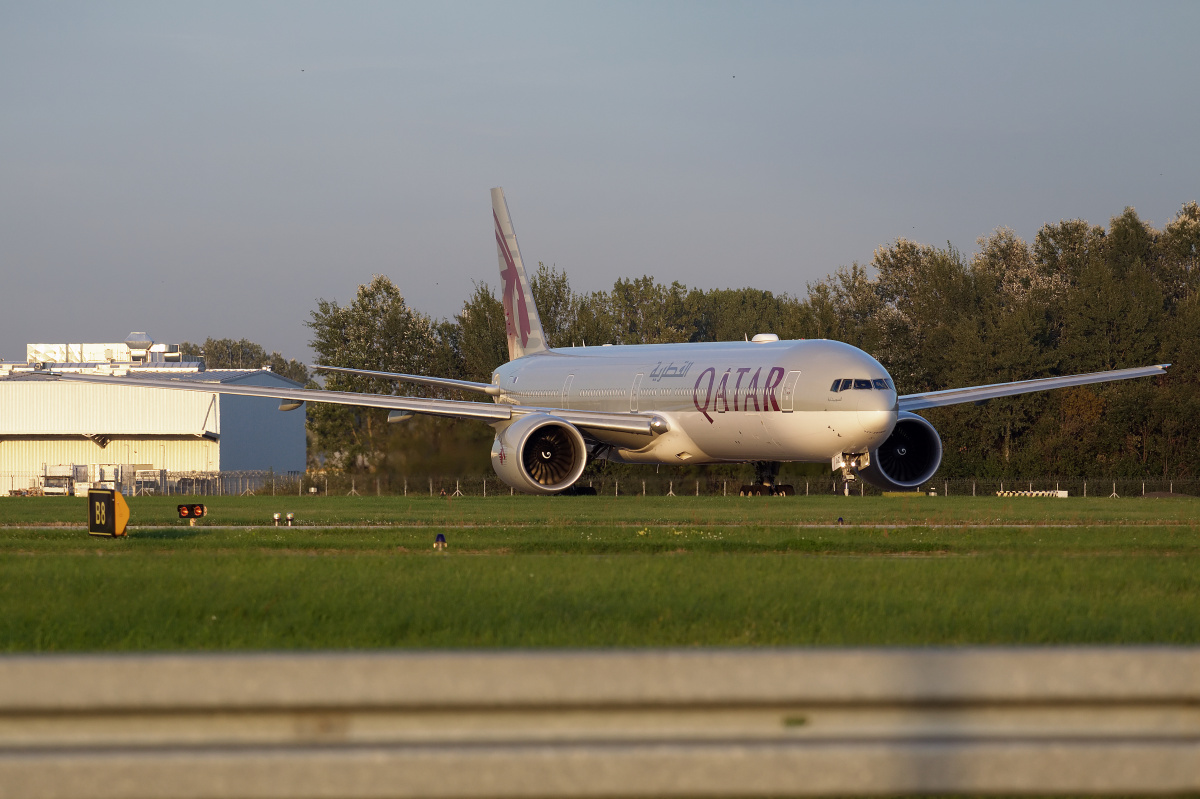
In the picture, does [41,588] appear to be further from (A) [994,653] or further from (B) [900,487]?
(B) [900,487]

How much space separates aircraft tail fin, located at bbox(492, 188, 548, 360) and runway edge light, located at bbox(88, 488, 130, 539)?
29.5 meters

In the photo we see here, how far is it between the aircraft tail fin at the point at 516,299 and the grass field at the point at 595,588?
28.5 metres

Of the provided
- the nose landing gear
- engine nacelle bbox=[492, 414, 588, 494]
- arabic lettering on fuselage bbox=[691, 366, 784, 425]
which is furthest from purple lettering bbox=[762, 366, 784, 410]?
engine nacelle bbox=[492, 414, 588, 494]

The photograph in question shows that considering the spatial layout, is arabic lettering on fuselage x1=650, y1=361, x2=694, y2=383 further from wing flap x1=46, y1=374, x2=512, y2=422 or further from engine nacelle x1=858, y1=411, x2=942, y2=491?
engine nacelle x1=858, y1=411, x2=942, y2=491

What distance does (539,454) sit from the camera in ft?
121

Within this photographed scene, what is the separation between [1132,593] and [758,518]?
13502mm

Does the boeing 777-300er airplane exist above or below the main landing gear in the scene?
above

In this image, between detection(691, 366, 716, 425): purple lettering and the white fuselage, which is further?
detection(691, 366, 716, 425): purple lettering

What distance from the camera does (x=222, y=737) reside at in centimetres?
434

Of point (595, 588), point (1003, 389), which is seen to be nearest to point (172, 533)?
point (595, 588)

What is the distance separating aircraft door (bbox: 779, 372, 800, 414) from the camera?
110 ft

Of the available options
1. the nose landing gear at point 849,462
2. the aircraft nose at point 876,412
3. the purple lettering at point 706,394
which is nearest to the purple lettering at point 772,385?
the nose landing gear at point 849,462

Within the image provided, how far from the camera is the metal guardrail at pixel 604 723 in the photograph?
4.20 metres

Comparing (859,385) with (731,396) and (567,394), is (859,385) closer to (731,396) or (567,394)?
(731,396)
